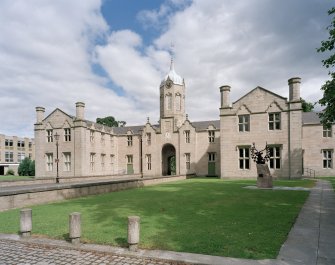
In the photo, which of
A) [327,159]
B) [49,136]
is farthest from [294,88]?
[49,136]

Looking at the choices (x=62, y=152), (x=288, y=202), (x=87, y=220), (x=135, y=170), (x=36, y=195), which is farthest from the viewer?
(x=135, y=170)

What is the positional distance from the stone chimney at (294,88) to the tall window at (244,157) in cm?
759

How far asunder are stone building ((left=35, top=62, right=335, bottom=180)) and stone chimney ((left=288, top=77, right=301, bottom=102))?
10 cm

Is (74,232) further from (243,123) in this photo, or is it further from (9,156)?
(9,156)

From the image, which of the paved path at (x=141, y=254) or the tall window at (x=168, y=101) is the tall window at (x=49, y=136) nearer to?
the tall window at (x=168, y=101)

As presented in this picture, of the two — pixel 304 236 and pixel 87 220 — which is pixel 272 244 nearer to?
pixel 304 236

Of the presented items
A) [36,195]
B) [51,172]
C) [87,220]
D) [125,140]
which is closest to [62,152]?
[51,172]

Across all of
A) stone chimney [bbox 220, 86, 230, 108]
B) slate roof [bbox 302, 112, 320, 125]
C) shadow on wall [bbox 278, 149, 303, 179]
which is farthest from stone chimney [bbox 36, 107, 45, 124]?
slate roof [bbox 302, 112, 320, 125]

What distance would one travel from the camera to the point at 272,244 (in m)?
6.84

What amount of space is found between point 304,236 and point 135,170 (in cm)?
4082

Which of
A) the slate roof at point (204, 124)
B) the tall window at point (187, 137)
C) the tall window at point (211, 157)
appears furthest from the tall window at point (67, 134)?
the tall window at point (211, 157)

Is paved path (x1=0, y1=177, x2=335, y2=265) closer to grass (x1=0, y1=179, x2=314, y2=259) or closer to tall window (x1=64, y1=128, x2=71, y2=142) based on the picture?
grass (x1=0, y1=179, x2=314, y2=259)

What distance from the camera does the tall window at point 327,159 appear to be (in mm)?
36800

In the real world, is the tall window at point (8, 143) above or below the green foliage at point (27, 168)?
above
